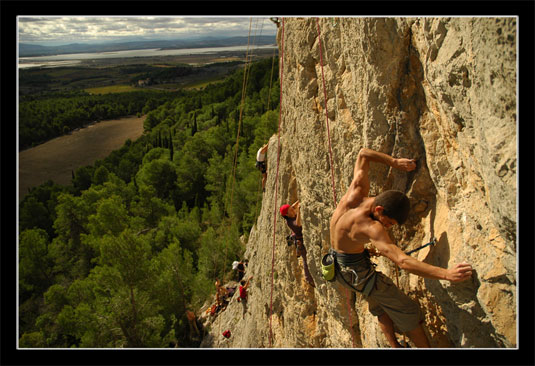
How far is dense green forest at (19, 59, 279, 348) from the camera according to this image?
13242mm

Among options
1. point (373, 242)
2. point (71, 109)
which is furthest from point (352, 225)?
point (71, 109)

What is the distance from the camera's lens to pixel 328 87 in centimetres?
432

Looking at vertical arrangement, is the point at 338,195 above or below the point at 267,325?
above

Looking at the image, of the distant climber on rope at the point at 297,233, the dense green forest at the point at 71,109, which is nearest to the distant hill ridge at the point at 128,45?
the distant climber on rope at the point at 297,233

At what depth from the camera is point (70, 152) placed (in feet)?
143

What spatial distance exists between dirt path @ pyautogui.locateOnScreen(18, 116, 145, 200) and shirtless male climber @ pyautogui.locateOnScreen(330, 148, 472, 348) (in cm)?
3696

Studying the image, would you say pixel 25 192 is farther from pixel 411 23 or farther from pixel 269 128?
pixel 411 23

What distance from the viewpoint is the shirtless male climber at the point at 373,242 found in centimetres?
271

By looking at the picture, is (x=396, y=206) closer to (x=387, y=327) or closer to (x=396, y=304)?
(x=396, y=304)

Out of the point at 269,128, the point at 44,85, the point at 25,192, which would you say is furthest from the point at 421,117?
the point at 44,85

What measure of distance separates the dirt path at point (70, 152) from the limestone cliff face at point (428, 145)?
3570cm

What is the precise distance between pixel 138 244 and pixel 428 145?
41.3 ft

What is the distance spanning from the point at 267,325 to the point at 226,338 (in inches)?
173

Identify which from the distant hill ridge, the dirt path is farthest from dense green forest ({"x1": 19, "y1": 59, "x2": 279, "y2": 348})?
the dirt path
